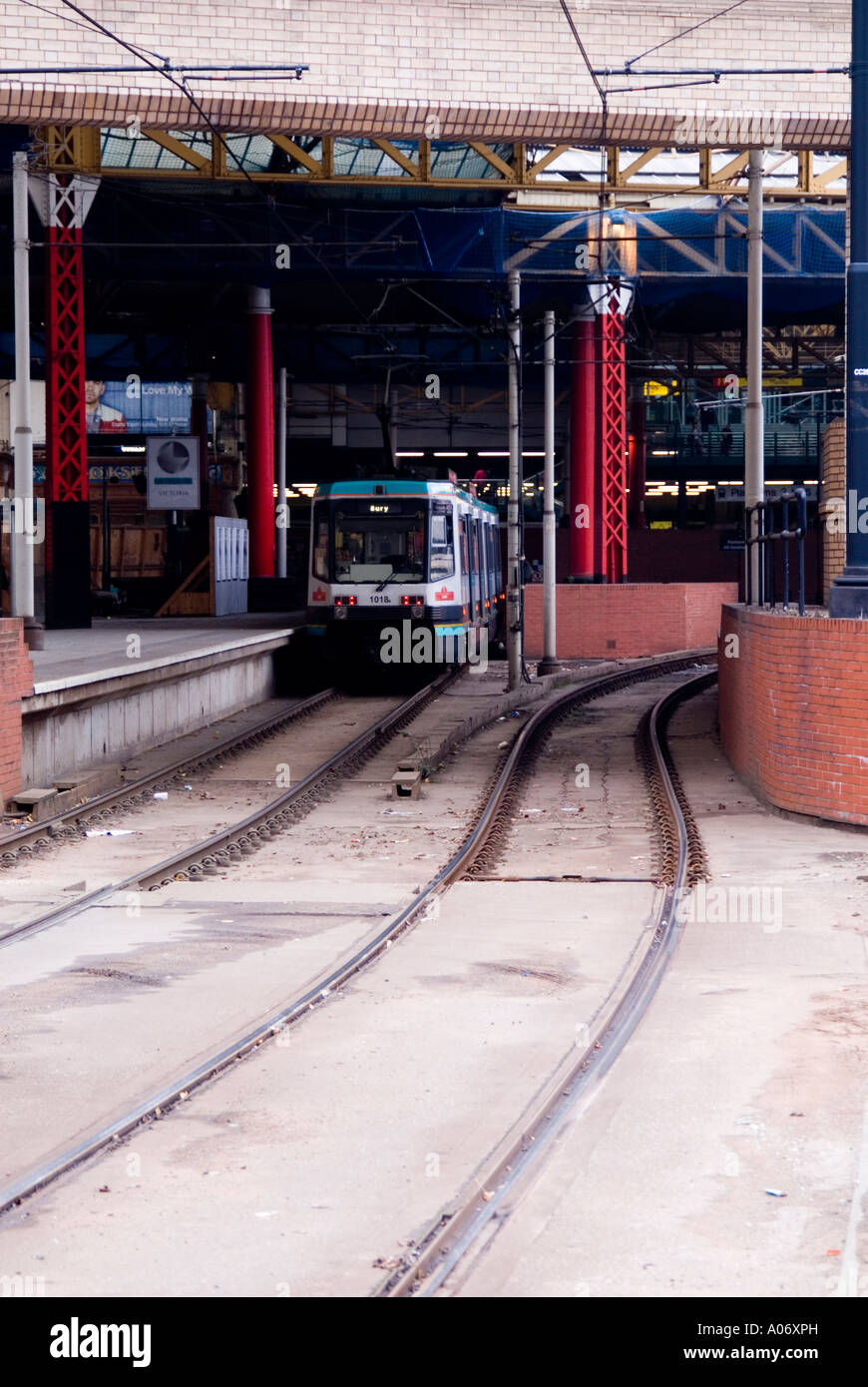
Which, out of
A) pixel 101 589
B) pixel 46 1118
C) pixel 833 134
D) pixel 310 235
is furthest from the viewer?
pixel 101 589

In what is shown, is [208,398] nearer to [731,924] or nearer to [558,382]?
[558,382]

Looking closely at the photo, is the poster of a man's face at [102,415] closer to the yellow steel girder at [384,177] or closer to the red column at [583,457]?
the red column at [583,457]

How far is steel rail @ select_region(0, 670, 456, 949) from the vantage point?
10628mm

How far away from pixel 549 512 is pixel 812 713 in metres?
16.9

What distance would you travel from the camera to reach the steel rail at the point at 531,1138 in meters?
4.93

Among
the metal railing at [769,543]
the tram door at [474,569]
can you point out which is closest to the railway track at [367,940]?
the metal railing at [769,543]

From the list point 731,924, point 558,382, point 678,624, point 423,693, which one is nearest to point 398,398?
point 558,382

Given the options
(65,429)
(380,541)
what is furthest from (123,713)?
(65,429)

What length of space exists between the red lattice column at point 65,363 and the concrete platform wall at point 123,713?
→ 23.6 feet

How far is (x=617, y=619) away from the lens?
39.5 m

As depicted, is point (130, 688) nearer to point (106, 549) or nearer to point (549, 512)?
point (549, 512)

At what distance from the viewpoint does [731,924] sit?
1032 cm

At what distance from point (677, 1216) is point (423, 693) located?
72.3ft
